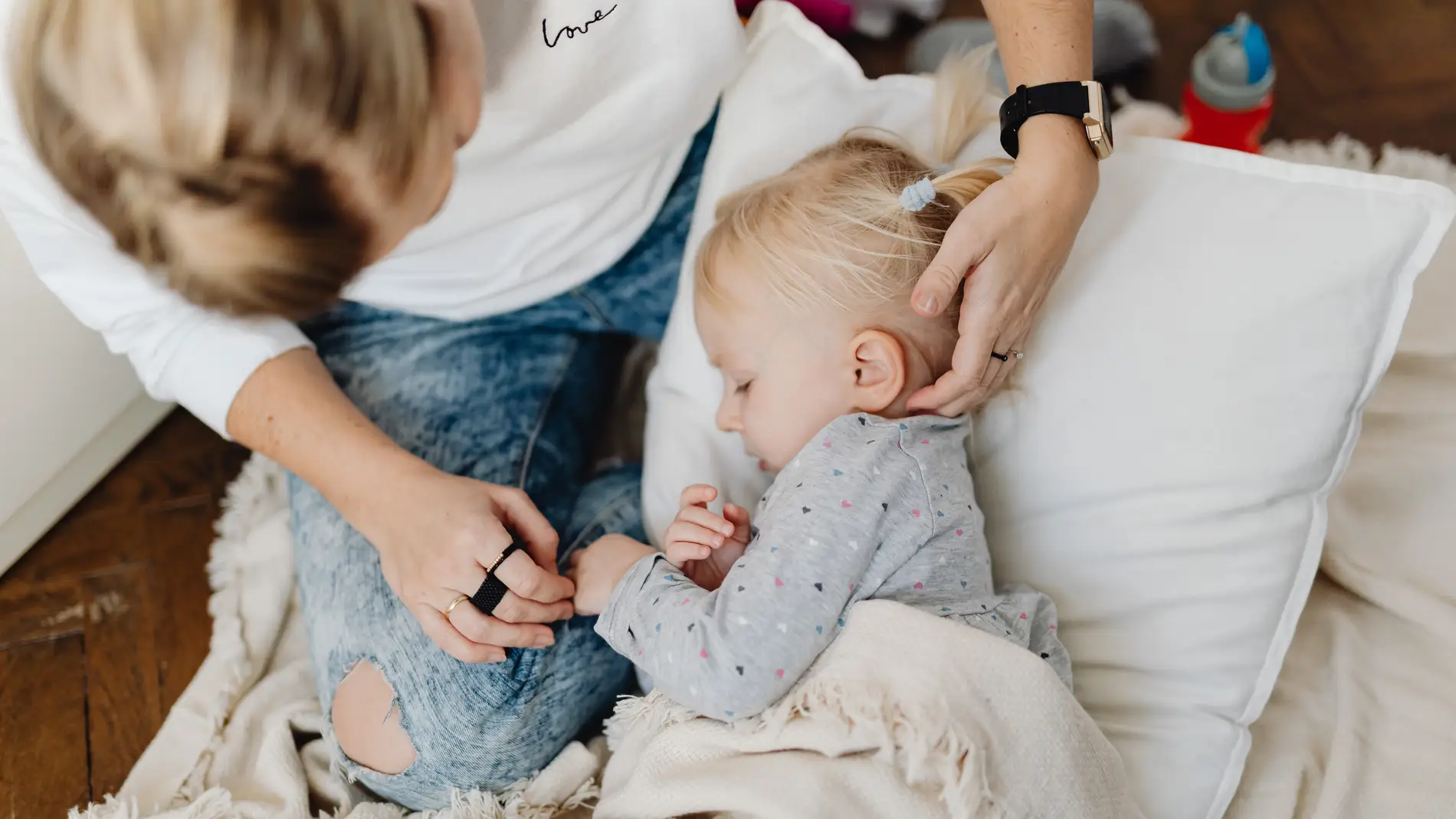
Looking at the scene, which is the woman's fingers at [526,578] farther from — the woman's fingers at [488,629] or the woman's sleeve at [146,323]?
the woman's sleeve at [146,323]

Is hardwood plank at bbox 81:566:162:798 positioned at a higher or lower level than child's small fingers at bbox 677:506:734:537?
lower

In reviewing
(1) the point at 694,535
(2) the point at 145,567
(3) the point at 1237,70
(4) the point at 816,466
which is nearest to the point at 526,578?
(1) the point at 694,535

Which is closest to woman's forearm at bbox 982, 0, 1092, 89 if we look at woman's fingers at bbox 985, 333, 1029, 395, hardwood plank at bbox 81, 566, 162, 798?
woman's fingers at bbox 985, 333, 1029, 395

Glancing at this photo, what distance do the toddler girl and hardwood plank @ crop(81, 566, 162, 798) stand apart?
553mm

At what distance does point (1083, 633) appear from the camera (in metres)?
0.87

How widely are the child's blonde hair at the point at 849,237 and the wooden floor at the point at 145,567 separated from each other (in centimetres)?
74

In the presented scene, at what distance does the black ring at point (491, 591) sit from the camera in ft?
2.57

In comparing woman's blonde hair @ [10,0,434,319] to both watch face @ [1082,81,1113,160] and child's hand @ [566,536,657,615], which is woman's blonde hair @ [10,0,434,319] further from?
watch face @ [1082,81,1113,160]

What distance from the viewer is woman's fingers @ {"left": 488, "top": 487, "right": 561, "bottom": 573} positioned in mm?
818

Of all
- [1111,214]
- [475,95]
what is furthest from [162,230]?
[1111,214]

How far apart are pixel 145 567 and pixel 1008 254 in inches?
40.3

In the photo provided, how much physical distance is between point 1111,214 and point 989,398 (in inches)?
7.7

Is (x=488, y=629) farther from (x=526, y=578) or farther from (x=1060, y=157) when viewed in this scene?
(x=1060, y=157)

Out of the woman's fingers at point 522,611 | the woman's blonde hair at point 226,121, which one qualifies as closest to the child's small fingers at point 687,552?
the woman's fingers at point 522,611
